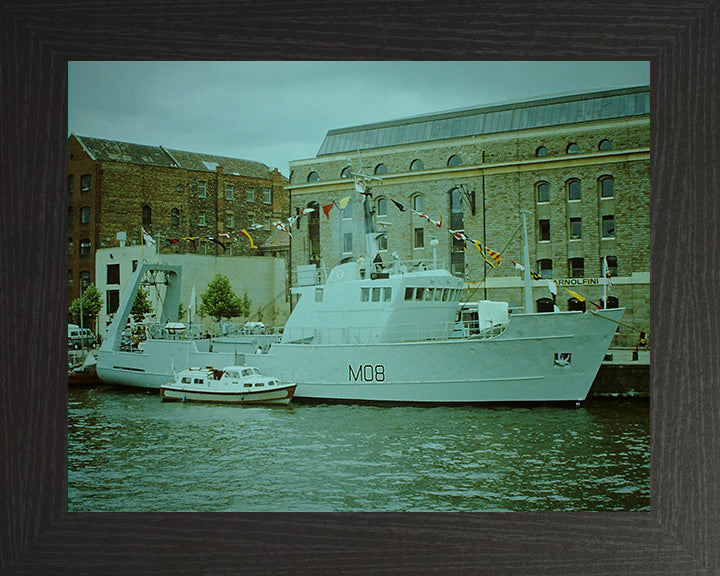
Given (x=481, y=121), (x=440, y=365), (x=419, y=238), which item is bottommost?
(x=440, y=365)

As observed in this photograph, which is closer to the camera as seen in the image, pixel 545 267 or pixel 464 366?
pixel 545 267

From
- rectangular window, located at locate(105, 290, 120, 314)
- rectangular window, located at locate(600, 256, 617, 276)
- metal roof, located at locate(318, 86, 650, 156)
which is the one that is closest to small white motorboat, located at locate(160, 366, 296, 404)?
rectangular window, located at locate(105, 290, 120, 314)

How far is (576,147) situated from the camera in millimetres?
6441

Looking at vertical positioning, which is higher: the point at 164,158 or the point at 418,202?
the point at 164,158

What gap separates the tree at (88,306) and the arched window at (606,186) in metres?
4.33

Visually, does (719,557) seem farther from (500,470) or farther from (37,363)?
(37,363)

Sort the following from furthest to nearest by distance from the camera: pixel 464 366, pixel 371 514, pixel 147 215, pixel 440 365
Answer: pixel 440 365 < pixel 464 366 < pixel 147 215 < pixel 371 514

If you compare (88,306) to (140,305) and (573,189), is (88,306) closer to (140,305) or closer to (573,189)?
(140,305)

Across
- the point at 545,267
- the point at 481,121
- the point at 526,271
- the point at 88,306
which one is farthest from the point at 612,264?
the point at 88,306

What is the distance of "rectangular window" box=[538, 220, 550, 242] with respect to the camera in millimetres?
6531

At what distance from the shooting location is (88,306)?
6203 mm

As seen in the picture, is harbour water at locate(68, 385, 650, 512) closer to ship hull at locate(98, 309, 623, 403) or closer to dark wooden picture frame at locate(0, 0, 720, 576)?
dark wooden picture frame at locate(0, 0, 720, 576)

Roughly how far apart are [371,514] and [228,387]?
2.52 meters

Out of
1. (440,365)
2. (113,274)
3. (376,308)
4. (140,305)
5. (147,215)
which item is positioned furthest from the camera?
(376,308)
